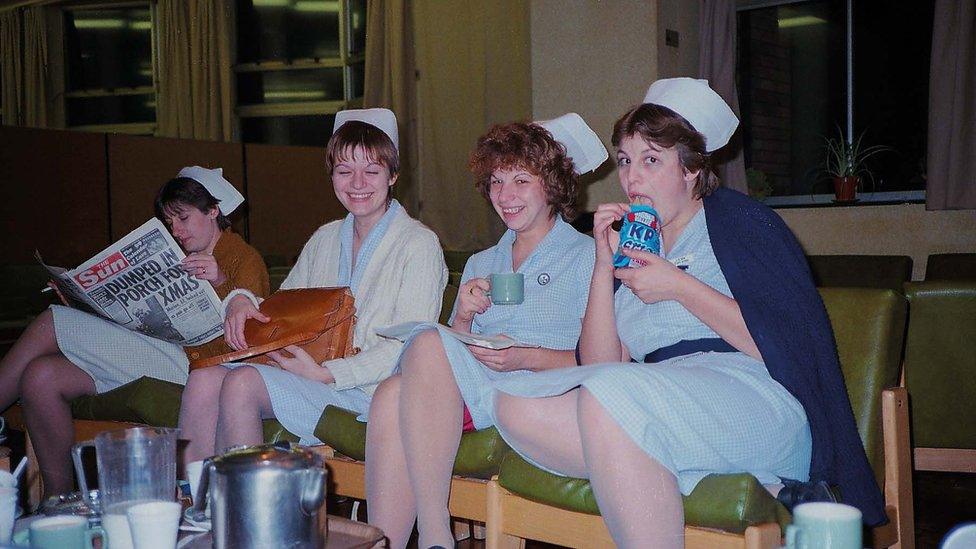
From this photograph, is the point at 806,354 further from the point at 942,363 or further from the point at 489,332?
the point at 942,363

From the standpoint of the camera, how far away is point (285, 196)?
5125mm

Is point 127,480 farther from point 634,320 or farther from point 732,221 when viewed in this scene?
point 732,221

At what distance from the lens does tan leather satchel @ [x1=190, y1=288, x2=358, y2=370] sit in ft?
7.47

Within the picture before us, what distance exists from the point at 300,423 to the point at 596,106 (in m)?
3.69

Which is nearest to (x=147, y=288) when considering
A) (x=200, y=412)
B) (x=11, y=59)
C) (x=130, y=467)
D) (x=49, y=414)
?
(x=200, y=412)

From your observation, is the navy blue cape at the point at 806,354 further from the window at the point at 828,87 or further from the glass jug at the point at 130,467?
the window at the point at 828,87

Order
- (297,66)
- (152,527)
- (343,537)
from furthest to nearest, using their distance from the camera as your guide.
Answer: (297,66)
(343,537)
(152,527)

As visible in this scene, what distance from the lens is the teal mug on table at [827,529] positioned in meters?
1.00

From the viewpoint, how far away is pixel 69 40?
8156mm

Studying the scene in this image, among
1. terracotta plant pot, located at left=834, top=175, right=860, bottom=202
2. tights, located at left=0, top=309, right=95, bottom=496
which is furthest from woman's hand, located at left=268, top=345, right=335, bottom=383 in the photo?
terracotta plant pot, located at left=834, top=175, right=860, bottom=202

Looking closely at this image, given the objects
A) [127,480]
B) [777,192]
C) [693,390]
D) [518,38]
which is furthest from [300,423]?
[777,192]

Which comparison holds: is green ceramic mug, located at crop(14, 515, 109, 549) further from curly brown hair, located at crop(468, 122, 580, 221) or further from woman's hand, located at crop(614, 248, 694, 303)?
curly brown hair, located at crop(468, 122, 580, 221)

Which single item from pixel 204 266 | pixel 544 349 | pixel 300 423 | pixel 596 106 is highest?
pixel 596 106

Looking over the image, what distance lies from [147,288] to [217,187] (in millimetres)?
477
